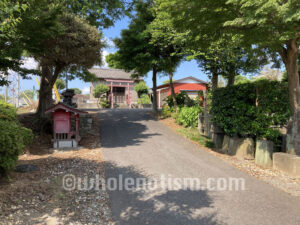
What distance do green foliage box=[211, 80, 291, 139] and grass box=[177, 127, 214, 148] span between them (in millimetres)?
1165

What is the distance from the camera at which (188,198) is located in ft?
13.3

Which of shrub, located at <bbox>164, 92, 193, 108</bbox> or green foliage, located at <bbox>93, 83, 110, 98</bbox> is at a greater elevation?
green foliage, located at <bbox>93, 83, 110, 98</bbox>

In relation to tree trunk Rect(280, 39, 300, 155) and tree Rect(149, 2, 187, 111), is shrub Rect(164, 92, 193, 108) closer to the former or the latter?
tree Rect(149, 2, 187, 111)

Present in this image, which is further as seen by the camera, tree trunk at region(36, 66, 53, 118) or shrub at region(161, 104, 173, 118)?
shrub at region(161, 104, 173, 118)

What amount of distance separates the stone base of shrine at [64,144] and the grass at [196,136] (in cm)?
486

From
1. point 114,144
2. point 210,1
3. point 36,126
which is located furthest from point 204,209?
point 36,126

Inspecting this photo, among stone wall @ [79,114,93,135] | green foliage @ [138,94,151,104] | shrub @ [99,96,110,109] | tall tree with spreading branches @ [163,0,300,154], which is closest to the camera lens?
tall tree with spreading branches @ [163,0,300,154]

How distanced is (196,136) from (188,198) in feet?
17.4

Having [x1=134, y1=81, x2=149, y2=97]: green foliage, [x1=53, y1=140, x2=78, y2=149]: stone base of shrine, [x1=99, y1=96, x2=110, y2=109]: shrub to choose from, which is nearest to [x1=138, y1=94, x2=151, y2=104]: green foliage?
[x1=134, y1=81, x2=149, y2=97]: green foliage

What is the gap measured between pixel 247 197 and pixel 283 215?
0.72 metres

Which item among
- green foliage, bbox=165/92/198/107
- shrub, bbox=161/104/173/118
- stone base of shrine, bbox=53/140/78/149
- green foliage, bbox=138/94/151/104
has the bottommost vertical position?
stone base of shrine, bbox=53/140/78/149

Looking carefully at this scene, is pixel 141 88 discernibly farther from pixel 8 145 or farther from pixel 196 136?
pixel 8 145

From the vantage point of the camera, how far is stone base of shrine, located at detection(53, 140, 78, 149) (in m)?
7.55

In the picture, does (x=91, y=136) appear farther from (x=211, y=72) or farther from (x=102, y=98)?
(x=102, y=98)
